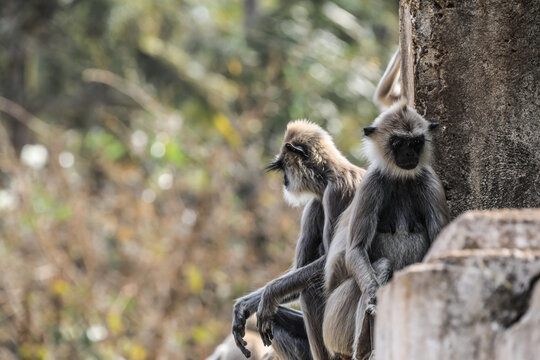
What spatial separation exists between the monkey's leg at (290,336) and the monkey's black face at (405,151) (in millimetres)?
1257

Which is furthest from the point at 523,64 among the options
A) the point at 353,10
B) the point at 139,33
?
the point at 353,10

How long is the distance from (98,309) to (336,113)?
18.9 feet

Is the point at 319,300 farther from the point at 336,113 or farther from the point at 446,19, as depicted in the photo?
the point at 336,113

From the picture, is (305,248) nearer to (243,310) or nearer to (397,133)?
(243,310)

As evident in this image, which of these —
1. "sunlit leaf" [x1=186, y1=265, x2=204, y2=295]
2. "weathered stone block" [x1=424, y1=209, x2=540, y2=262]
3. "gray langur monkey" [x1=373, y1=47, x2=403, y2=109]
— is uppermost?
"gray langur monkey" [x1=373, y1=47, x2=403, y2=109]

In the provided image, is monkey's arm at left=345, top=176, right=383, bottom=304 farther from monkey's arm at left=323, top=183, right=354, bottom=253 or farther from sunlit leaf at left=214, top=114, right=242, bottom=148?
sunlit leaf at left=214, top=114, right=242, bottom=148

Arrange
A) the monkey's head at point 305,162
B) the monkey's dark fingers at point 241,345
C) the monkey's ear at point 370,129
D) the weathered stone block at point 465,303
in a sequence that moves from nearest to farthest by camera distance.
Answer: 1. the weathered stone block at point 465,303
2. the monkey's ear at point 370,129
3. the monkey's dark fingers at point 241,345
4. the monkey's head at point 305,162

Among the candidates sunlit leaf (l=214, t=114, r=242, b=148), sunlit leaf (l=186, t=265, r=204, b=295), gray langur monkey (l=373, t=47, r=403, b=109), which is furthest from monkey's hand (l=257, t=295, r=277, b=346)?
sunlit leaf (l=214, t=114, r=242, b=148)

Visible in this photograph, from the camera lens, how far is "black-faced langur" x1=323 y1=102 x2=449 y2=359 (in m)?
3.97

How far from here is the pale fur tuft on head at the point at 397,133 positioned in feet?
13.2

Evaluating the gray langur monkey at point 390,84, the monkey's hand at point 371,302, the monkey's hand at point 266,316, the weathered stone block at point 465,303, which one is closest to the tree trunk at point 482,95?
the monkey's hand at point 371,302

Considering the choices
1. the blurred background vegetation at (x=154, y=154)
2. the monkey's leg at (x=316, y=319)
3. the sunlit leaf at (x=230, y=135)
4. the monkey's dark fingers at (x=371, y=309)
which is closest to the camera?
the monkey's dark fingers at (x=371, y=309)

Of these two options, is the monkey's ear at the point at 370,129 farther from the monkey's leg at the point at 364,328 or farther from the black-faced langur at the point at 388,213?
the monkey's leg at the point at 364,328

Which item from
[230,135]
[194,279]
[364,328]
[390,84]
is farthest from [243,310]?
[230,135]
